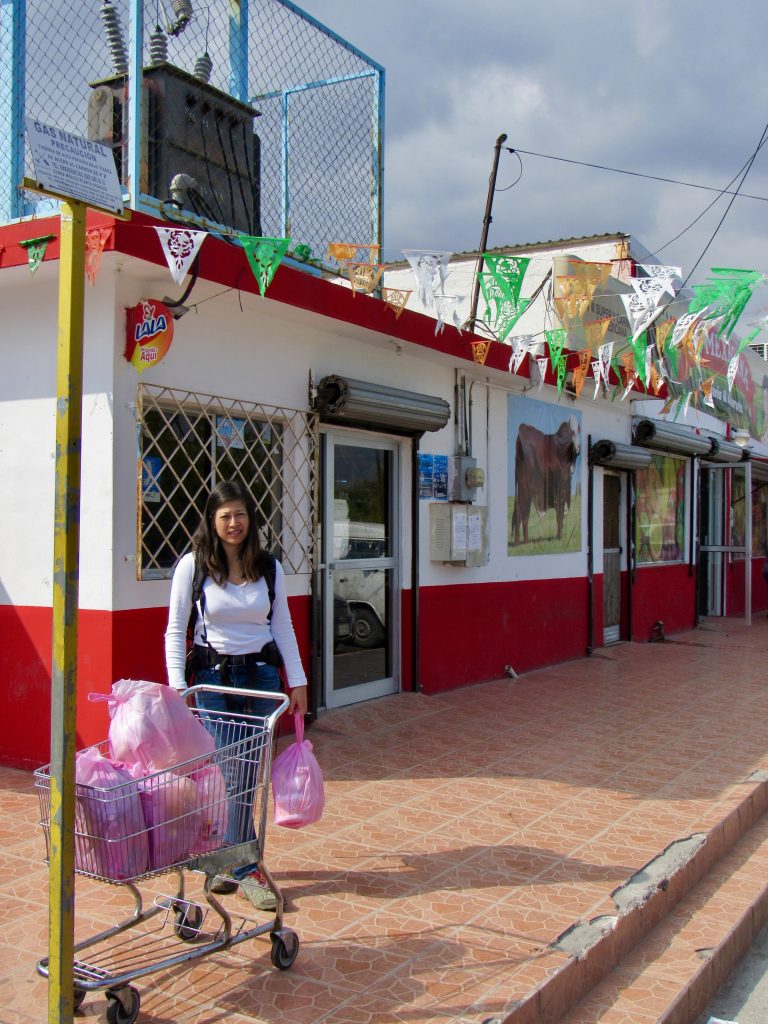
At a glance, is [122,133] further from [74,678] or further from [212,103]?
[74,678]

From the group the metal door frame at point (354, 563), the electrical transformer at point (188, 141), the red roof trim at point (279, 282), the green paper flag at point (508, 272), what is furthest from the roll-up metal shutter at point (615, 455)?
the electrical transformer at point (188, 141)

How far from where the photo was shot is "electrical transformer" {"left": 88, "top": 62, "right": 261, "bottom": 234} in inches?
256

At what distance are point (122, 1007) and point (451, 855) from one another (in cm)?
206

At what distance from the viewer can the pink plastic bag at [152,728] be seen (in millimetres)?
3217

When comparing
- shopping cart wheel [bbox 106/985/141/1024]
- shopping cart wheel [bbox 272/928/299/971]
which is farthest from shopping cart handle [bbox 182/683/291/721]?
shopping cart wheel [bbox 106/985/141/1024]

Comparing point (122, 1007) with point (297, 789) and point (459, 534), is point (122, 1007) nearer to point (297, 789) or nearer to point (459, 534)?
point (297, 789)

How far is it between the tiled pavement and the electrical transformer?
154 inches

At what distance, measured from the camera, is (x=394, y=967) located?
3.53 meters

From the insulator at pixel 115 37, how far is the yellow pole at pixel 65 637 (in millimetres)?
4406

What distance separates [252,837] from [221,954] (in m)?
0.51

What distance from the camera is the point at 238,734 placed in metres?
3.97

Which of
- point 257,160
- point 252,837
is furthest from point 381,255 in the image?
point 252,837

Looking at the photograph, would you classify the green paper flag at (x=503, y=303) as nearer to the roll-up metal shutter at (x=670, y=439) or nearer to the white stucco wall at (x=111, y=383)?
the white stucco wall at (x=111, y=383)

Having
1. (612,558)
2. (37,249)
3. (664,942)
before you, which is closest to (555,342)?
(612,558)
